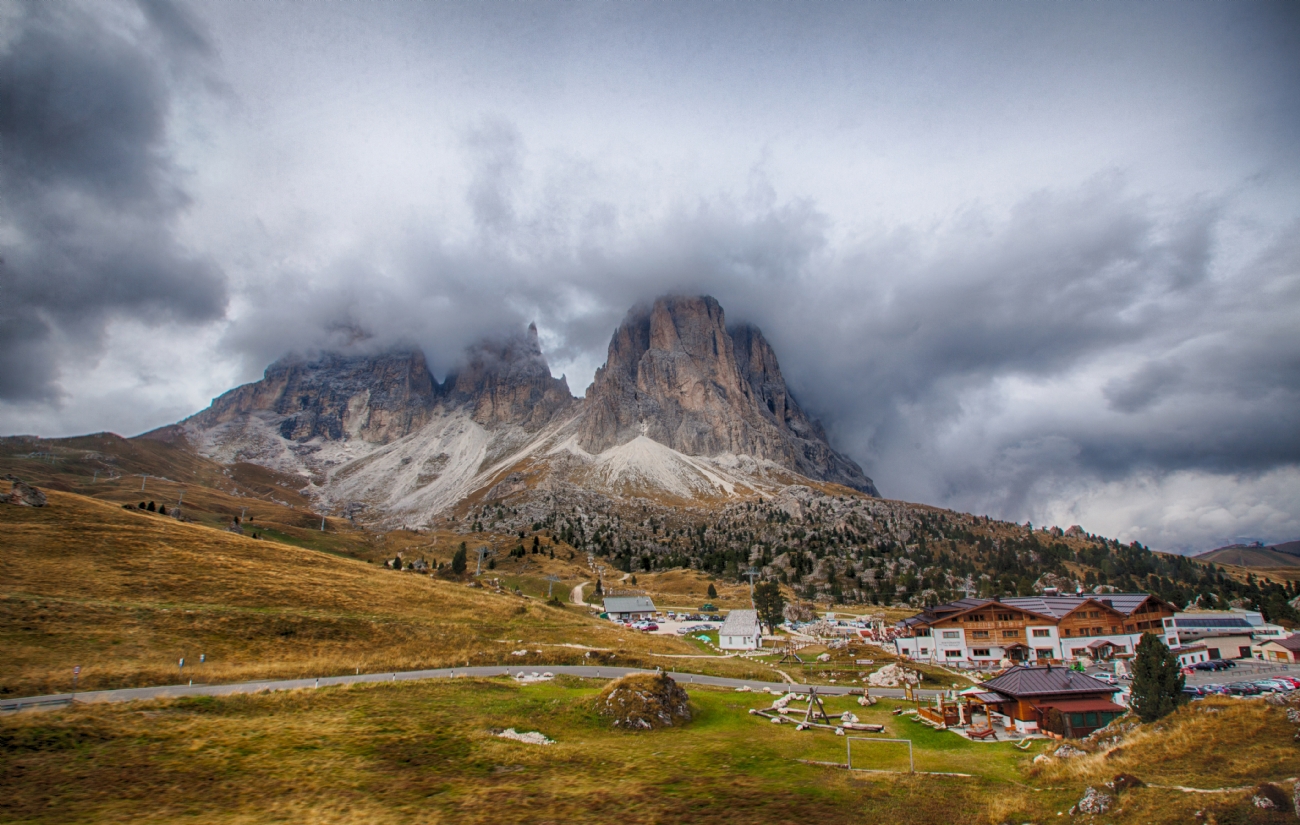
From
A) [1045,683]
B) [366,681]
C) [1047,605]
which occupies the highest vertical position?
[1047,605]

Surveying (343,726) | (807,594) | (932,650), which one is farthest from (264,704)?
(807,594)

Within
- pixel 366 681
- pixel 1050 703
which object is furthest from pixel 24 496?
pixel 1050 703

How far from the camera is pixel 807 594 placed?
154m

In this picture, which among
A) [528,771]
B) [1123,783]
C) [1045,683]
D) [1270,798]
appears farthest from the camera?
[1045,683]

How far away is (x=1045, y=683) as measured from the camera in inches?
1567

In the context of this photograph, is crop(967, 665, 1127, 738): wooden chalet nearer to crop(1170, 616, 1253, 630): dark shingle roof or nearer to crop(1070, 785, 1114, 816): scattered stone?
crop(1070, 785, 1114, 816): scattered stone

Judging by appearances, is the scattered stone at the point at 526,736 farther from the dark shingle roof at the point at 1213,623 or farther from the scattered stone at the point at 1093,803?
the dark shingle roof at the point at 1213,623

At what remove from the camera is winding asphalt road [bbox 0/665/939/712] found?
30328 millimetres

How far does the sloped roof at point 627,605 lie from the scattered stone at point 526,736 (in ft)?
286

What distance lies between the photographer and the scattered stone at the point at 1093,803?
17.7 meters

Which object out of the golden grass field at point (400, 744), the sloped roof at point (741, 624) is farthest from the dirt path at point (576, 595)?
the golden grass field at point (400, 744)

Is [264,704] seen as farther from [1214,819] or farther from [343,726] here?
[1214,819]

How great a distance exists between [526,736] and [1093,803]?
24613 millimetres

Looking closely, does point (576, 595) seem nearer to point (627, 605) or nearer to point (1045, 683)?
point (627, 605)
